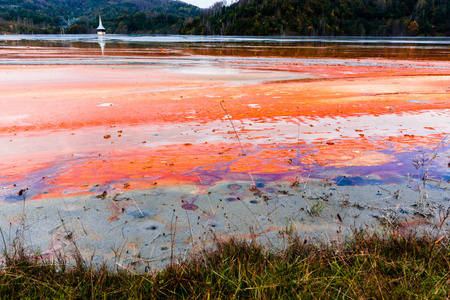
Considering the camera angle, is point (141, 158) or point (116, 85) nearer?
point (141, 158)

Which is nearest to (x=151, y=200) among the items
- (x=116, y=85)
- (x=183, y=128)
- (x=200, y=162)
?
(x=200, y=162)

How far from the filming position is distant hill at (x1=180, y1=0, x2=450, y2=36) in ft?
401

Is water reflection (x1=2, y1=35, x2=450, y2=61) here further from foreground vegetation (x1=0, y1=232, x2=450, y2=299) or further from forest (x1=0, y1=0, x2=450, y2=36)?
forest (x1=0, y1=0, x2=450, y2=36)

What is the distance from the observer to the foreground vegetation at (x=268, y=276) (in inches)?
85.4

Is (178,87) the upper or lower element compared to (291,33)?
lower

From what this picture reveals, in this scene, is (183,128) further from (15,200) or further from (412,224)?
(412,224)

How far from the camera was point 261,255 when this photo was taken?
8.73ft

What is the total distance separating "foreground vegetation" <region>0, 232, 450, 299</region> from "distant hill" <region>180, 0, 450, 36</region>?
127 meters

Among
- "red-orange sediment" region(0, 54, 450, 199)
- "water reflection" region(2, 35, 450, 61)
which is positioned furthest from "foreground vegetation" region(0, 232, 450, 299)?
"water reflection" region(2, 35, 450, 61)

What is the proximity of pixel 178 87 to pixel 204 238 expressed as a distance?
9.85m

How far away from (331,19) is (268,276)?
14578cm

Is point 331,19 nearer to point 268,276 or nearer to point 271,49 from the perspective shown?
point 271,49

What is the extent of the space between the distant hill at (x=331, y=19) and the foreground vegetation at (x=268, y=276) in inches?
5000

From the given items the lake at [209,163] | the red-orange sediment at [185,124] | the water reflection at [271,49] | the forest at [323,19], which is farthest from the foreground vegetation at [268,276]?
the forest at [323,19]
